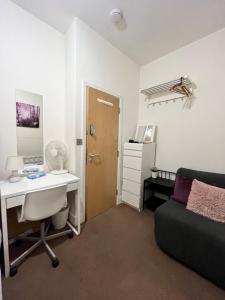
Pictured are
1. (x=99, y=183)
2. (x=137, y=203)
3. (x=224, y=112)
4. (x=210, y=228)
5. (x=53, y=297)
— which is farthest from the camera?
(x=137, y=203)

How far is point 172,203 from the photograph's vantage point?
1.83m

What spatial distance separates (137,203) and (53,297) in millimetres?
1639

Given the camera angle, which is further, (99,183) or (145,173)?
(145,173)

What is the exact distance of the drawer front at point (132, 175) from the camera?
2457mm

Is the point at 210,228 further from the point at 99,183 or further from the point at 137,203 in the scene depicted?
the point at 99,183

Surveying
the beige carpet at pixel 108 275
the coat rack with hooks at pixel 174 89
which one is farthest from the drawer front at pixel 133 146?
the beige carpet at pixel 108 275

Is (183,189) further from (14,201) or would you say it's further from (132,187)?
(14,201)

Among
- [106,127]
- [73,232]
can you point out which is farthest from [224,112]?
[73,232]

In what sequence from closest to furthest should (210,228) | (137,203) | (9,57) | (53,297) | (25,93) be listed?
(53,297)
(210,228)
(9,57)
(25,93)
(137,203)

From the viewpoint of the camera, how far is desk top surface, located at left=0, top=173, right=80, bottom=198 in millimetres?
1360

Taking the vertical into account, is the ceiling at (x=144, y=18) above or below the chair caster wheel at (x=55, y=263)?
above

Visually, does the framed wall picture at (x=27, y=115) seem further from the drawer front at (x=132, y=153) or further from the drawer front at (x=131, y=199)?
the drawer front at (x=131, y=199)

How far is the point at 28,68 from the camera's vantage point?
1792mm

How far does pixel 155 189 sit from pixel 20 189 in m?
2.07
